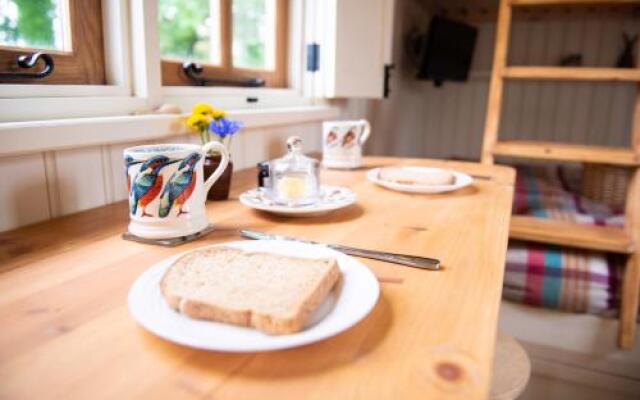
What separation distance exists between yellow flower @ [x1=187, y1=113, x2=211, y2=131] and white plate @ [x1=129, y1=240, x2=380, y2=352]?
471mm

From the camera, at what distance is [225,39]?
4.51ft

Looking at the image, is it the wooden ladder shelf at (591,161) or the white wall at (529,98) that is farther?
the white wall at (529,98)

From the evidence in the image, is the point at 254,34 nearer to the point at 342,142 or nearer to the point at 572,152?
the point at 342,142

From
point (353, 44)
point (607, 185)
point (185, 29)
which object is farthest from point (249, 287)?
point (607, 185)

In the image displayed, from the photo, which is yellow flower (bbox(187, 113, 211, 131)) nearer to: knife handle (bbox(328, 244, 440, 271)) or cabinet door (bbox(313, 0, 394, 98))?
knife handle (bbox(328, 244, 440, 271))

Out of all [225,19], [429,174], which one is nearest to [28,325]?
[429,174]

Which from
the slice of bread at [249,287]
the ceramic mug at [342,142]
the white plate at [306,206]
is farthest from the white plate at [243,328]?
the ceramic mug at [342,142]

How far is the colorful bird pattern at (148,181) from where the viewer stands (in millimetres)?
585

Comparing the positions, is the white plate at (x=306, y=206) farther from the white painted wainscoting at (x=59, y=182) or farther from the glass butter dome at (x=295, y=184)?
the white painted wainscoting at (x=59, y=182)

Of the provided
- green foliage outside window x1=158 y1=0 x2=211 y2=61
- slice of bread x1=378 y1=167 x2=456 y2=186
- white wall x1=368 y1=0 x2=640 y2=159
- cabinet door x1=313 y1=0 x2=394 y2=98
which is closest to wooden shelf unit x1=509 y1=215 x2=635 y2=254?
slice of bread x1=378 y1=167 x2=456 y2=186

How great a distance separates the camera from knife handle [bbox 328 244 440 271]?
531 mm

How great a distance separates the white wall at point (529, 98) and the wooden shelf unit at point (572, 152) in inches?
63.9

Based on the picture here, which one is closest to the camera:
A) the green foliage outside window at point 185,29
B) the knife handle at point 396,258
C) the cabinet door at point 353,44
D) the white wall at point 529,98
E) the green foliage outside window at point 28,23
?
the knife handle at point 396,258

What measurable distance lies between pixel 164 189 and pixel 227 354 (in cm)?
31
